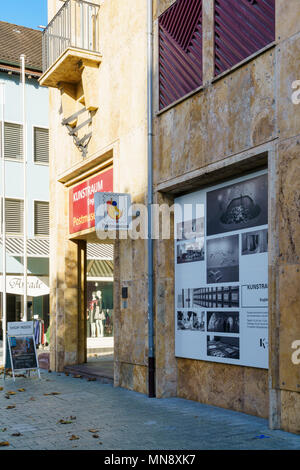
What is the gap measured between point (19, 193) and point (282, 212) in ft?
68.7

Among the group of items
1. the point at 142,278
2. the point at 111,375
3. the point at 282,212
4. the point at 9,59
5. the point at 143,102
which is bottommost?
the point at 111,375

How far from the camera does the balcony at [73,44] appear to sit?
43.6ft

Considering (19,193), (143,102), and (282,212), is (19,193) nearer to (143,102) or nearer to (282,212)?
(143,102)

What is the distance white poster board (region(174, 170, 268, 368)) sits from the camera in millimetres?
8586

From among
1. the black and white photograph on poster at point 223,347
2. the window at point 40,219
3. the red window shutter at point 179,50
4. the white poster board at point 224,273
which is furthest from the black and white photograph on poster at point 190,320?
the window at point 40,219

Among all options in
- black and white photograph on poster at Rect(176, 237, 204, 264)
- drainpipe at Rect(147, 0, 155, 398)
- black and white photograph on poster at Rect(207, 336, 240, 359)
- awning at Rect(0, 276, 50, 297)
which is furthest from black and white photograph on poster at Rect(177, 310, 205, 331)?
awning at Rect(0, 276, 50, 297)

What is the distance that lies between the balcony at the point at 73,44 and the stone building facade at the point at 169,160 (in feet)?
0.15

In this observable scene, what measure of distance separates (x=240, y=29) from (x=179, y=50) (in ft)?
5.99

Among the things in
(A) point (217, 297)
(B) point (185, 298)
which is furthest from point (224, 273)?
(B) point (185, 298)

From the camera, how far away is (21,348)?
13.5 meters

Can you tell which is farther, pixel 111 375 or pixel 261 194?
pixel 111 375

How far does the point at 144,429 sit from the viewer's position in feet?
25.6

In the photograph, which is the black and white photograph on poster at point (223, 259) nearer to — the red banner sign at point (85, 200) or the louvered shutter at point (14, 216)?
the red banner sign at point (85, 200)
